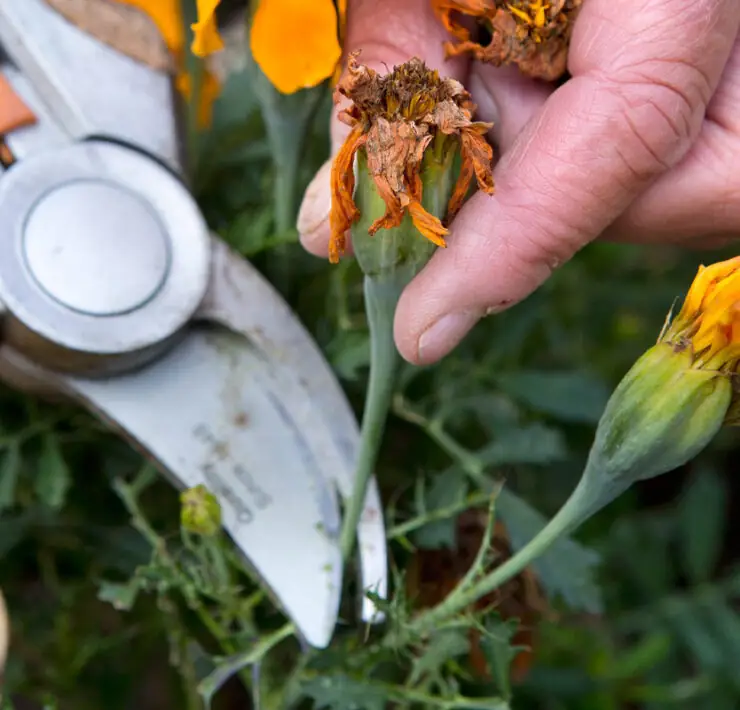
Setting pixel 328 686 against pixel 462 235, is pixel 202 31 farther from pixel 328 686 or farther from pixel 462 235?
pixel 328 686

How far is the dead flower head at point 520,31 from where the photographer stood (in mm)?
602

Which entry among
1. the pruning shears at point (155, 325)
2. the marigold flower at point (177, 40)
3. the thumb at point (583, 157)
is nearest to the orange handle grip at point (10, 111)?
the pruning shears at point (155, 325)

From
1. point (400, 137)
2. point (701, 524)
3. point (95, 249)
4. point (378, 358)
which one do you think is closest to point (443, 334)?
point (378, 358)

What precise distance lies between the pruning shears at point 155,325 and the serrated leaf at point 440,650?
46mm

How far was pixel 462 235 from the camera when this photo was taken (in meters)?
0.55

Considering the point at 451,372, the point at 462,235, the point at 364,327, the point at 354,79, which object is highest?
the point at 354,79

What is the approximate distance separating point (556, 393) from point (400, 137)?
1.42 feet

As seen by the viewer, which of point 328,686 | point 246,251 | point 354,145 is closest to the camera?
point 354,145

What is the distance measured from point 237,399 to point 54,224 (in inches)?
6.9

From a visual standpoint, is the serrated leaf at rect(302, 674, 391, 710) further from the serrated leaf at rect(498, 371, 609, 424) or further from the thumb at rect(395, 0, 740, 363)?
the serrated leaf at rect(498, 371, 609, 424)

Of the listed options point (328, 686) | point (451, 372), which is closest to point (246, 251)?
point (451, 372)

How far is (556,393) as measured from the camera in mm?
848

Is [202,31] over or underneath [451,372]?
over

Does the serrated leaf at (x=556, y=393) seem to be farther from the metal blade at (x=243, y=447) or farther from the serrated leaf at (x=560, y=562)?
the metal blade at (x=243, y=447)
